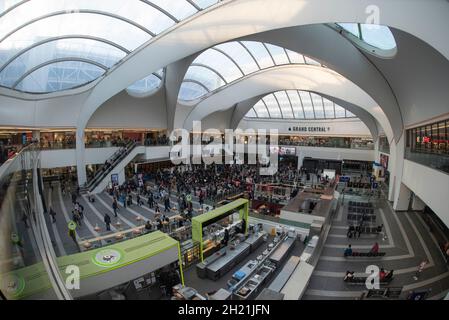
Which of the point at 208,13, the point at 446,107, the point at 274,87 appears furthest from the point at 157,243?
the point at 274,87

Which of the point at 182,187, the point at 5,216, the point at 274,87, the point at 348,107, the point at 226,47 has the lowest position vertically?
the point at 182,187

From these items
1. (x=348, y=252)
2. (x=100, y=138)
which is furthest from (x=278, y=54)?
(x=100, y=138)

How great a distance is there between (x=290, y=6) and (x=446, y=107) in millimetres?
7489

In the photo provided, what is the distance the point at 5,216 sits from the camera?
3061mm

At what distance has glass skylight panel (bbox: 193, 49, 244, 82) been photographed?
80.7ft

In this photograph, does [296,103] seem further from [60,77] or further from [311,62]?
[60,77]

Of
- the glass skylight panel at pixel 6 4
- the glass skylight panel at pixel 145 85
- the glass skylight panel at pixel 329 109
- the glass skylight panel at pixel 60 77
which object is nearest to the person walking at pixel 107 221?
the glass skylight panel at pixel 6 4

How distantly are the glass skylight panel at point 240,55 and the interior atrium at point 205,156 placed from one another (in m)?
0.20

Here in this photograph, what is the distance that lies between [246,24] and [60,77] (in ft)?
56.7

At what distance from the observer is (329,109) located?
3366cm

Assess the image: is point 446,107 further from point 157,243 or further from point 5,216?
point 5,216

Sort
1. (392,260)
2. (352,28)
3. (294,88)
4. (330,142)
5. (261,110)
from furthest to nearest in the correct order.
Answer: (261,110), (330,142), (294,88), (352,28), (392,260)

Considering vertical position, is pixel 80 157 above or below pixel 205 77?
below
